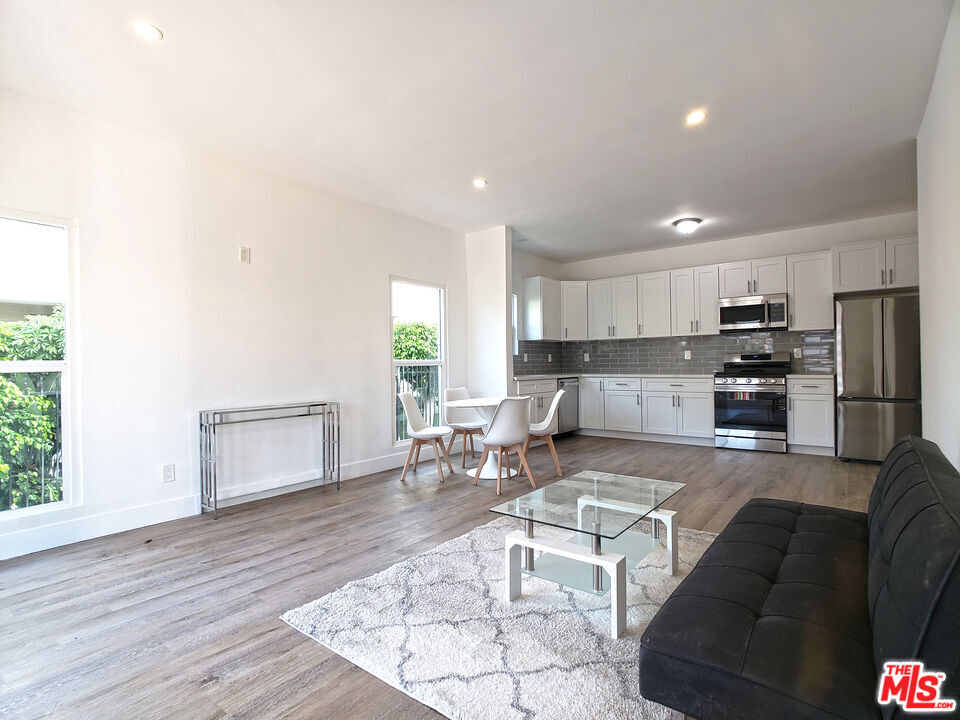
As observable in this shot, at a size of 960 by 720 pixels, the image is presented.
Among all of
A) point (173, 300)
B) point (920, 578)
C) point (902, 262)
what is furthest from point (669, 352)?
point (920, 578)

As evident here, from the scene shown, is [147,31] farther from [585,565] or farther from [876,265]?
[876,265]

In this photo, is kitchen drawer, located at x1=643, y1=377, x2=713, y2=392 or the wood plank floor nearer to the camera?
the wood plank floor

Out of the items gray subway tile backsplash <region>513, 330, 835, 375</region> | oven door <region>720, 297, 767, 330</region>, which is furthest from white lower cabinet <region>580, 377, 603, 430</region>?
oven door <region>720, 297, 767, 330</region>

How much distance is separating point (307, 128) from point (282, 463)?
2708 millimetres

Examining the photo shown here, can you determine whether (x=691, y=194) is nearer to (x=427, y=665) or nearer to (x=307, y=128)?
(x=307, y=128)

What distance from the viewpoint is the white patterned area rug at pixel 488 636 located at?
162 centimetres

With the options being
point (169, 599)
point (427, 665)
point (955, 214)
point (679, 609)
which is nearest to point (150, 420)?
point (169, 599)

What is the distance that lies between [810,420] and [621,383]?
226cm

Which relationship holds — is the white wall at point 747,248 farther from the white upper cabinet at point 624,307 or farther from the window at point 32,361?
the window at point 32,361

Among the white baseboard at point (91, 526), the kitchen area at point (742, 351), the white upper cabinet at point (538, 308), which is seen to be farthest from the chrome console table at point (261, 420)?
the white upper cabinet at point (538, 308)

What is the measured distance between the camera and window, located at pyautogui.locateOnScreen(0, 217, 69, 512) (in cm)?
297

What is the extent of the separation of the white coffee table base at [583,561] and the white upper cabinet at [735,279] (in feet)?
16.8

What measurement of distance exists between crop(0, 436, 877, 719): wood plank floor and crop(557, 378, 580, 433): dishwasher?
2.34 m

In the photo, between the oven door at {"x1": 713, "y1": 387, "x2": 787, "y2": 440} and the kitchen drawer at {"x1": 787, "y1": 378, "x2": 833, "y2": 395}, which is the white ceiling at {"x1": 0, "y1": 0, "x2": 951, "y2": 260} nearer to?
the kitchen drawer at {"x1": 787, "y1": 378, "x2": 833, "y2": 395}
